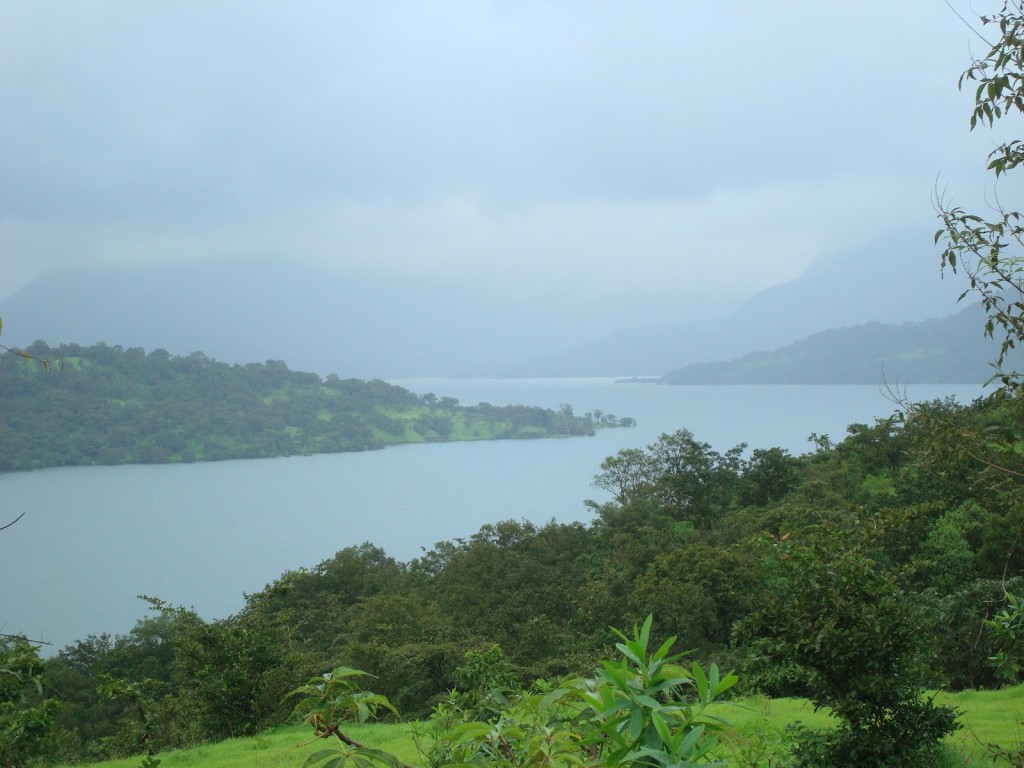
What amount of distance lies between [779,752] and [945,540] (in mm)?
7060

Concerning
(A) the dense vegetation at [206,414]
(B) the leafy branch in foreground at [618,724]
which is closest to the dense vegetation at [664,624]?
(B) the leafy branch in foreground at [618,724]

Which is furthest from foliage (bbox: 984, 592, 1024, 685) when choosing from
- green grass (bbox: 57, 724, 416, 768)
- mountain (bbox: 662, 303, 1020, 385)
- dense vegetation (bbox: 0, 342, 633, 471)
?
dense vegetation (bbox: 0, 342, 633, 471)

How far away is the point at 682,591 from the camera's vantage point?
1020 centimetres

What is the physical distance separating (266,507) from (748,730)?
43.4 metres

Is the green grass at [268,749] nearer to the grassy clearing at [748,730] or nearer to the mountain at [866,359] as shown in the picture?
the grassy clearing at [748,730]

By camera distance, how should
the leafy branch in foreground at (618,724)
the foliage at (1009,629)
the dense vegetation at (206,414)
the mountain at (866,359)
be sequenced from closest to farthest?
the leafy branch in foreground at (618,724) → the foliage at (1009,629) → the dense vegetation at (206,414) → the mountain at (866,359)

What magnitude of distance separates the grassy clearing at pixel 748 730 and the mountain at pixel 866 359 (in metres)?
47.5

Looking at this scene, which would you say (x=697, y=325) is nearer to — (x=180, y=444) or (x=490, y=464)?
(x=490, y=464)

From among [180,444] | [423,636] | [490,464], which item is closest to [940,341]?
[490,464]

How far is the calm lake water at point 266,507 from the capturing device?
3077cm

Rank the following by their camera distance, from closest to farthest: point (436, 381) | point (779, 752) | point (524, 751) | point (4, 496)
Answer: point (524, 751) → point (779, 752) → point (4, 496) → point (436, 381)

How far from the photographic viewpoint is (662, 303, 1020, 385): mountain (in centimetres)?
5675

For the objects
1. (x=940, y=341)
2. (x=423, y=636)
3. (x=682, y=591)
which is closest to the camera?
(x=682, y=591)

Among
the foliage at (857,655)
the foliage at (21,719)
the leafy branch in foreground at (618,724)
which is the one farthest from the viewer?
the foliage at (21,719)
